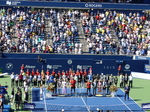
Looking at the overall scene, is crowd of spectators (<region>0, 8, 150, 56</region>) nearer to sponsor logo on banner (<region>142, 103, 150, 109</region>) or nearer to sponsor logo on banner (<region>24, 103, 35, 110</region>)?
sponsor logo on banner (<region>24, 103, 35, 110</region>)

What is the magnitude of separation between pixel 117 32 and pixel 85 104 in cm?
2375

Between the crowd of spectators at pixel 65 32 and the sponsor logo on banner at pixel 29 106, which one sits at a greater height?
the crowd of spectators at pixel 65 32

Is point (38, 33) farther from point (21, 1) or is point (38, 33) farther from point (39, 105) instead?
point (39, 105)

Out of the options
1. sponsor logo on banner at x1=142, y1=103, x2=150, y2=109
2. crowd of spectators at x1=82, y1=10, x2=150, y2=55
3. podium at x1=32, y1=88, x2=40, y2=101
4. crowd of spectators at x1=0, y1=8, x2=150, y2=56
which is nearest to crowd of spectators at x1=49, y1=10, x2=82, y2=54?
crowd of spectators at x1=0, y1=8, x2=150, y2=56

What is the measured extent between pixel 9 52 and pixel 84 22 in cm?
1239

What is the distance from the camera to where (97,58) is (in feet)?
165

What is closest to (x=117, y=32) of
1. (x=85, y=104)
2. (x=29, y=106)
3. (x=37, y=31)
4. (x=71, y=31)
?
(x=71, y=31)

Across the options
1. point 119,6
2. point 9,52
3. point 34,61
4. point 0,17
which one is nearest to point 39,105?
point 34,61

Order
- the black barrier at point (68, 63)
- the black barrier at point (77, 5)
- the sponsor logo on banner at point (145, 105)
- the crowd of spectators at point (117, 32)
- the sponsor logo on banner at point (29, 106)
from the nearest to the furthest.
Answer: the sponsor logo on banner at point (29, 106) → the sponsor logo on banner at point (145, 105) → the black barrier at point (68, 63) → the crowd of spectators at point (117, 32) → the black barrier at point (77, 5)

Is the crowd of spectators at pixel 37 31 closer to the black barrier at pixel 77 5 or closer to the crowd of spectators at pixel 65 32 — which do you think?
the crowd of spectators at pixel 65 32

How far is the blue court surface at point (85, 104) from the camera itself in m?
32.7

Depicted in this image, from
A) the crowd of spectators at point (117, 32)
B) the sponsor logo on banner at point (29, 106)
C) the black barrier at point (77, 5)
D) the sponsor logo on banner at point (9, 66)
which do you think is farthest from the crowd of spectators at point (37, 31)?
the sponsor logo on banner at point (29, 106)

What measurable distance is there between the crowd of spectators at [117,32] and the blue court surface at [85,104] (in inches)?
584

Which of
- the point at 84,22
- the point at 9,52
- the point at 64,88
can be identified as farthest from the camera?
the point at 84,22
